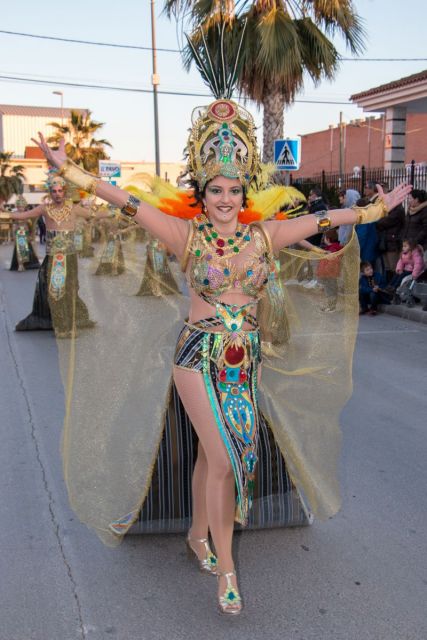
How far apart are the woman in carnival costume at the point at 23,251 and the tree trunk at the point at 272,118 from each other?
7708 mm

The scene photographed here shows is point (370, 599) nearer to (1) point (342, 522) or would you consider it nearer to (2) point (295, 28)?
(1) point (342, 522)

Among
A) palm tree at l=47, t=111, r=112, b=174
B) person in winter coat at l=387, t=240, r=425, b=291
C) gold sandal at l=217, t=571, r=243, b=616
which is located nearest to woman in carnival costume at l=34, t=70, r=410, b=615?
gold sandal at l=217, t=571, r=243, b=616

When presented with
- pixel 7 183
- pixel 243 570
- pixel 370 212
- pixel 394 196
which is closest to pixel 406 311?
pixel 394 196

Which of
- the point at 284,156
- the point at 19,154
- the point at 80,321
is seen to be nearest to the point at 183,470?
the point at 80,321

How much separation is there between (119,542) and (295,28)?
42.4ft

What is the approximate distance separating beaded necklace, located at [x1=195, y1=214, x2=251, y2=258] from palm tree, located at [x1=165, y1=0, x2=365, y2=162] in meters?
11.6

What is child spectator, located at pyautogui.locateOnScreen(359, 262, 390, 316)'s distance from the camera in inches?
440

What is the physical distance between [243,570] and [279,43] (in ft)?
40.9

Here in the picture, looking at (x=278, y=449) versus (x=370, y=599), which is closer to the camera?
(x=370, y=599)

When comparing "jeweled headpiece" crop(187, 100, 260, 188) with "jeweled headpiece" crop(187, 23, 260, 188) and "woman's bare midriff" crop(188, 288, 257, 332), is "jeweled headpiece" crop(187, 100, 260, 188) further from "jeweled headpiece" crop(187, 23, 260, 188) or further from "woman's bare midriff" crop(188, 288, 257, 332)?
"woman's bare midriff" crop(188, 288, 257, 332)

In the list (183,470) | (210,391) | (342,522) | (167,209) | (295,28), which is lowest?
(342,522)

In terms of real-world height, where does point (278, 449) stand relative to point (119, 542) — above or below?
above

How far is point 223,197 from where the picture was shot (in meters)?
2.99

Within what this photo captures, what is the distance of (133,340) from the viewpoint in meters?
3.68
